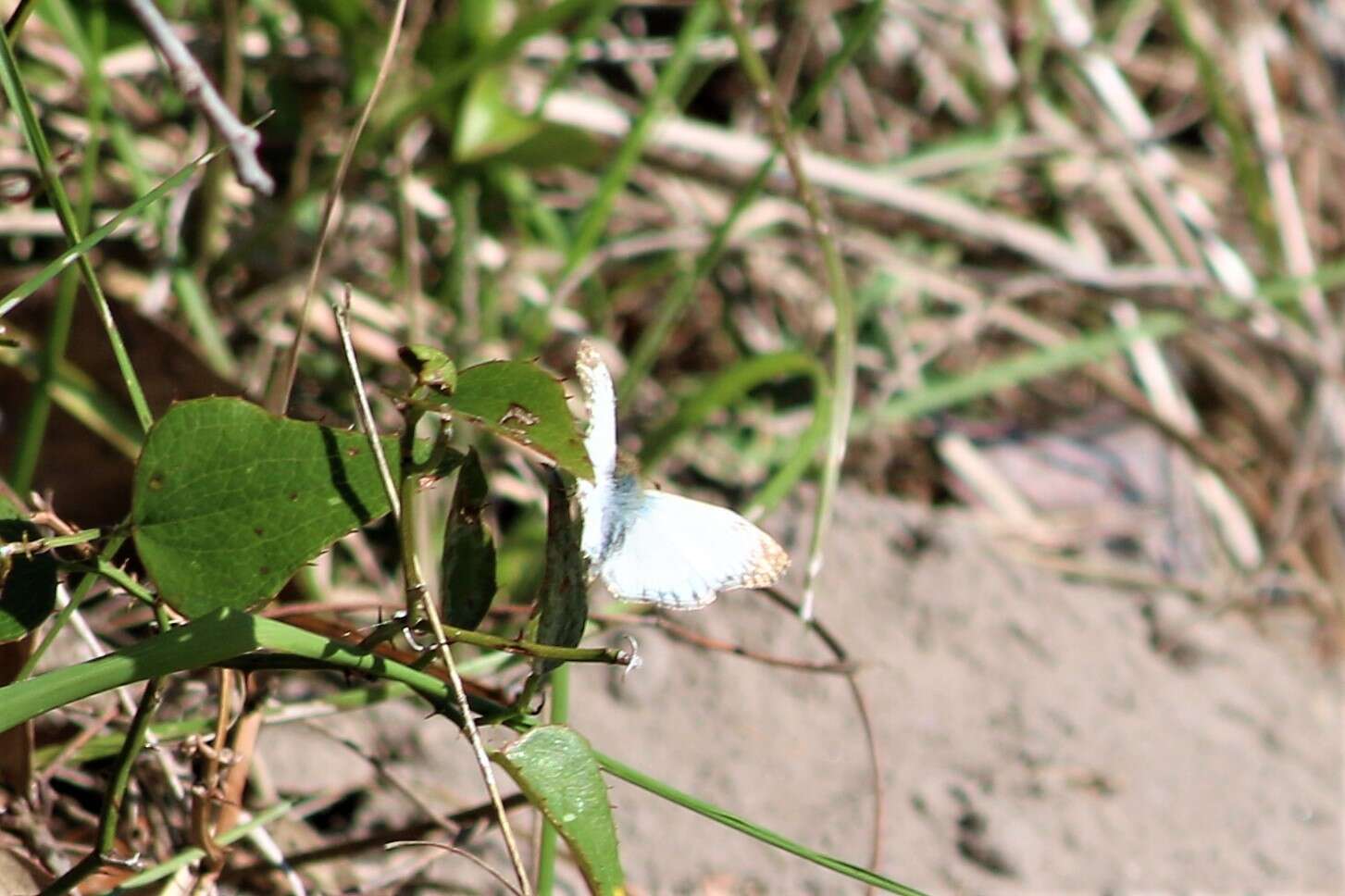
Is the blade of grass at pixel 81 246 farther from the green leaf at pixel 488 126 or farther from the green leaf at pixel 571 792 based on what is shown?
the green leaf at pixel 488 126

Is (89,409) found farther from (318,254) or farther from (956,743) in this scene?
(956,743)

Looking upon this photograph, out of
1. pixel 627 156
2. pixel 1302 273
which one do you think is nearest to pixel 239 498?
pixel 627 156

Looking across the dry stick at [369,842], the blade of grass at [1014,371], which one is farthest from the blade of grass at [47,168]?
the blade of grass at [1014,371]

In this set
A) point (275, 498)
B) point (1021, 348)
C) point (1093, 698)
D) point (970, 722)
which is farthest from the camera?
point (1021, 348)

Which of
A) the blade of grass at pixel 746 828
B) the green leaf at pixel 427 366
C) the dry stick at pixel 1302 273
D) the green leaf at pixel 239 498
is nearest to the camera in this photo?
the green leaf at pixel 427 366

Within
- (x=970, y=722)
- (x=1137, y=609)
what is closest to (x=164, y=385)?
(x=970, y=722)

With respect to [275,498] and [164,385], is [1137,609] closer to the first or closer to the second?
[164,385]
